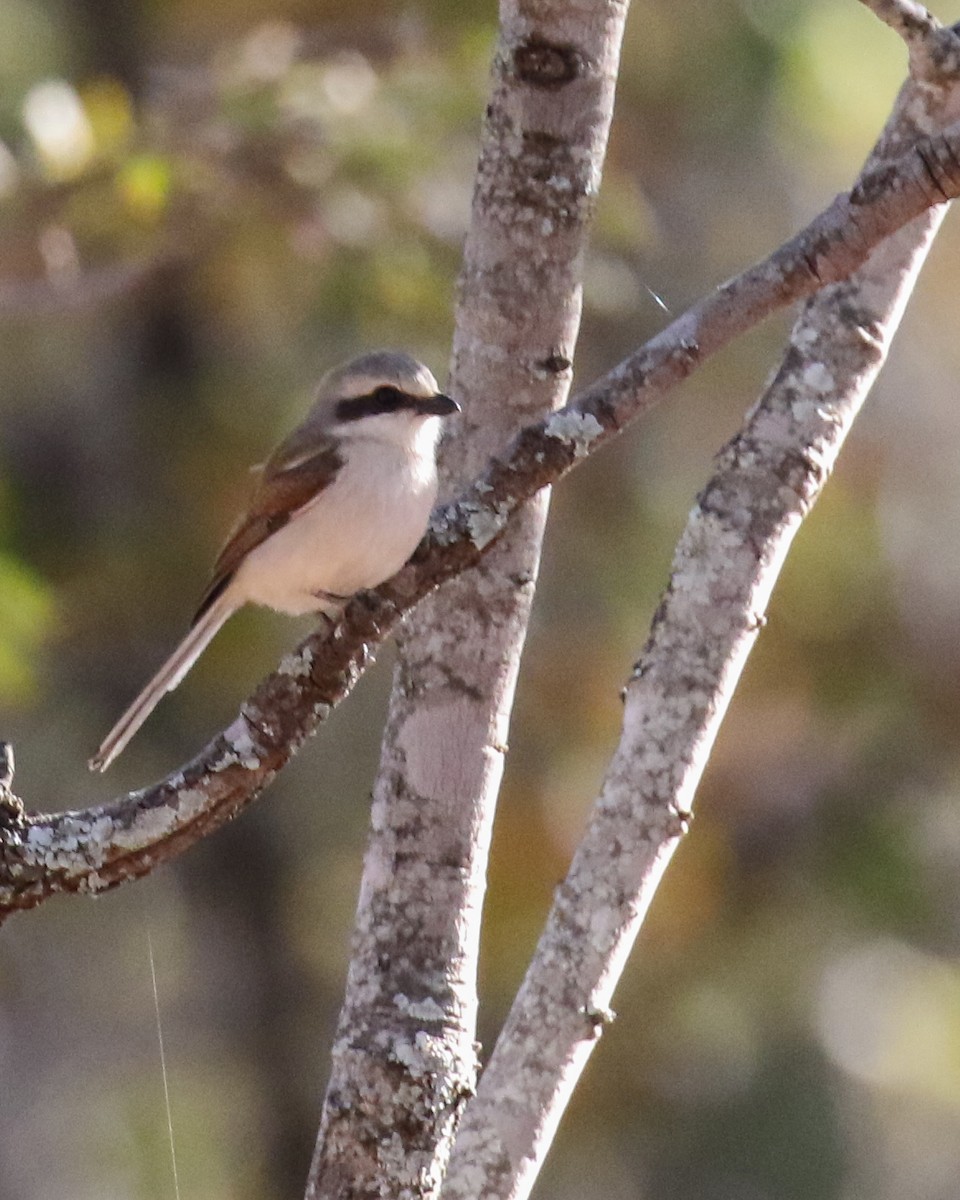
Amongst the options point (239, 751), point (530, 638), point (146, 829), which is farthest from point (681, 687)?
point (530, 638)

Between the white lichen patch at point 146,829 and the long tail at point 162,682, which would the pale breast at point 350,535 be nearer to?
the long tail at point 162,682

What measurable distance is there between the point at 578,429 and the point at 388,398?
172 centimetres

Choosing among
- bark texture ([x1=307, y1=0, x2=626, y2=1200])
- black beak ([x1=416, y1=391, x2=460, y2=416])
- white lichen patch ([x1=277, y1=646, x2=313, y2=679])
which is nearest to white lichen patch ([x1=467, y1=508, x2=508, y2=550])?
white lichen patch ([x1=277, y1=646, x2=313, y2=679])

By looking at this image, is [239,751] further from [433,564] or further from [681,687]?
[681,687]

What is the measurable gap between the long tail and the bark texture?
91 centimetres

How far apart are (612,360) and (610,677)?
1877 millimetres

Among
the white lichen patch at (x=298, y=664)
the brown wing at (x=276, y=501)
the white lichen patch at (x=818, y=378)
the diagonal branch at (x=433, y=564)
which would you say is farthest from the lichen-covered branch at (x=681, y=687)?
the brown wing at (x=276, y=501)

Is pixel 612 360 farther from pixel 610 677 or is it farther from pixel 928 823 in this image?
pixel 928 823

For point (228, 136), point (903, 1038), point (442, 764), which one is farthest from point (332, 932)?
point (442, 764)

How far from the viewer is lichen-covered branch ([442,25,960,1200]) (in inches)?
125

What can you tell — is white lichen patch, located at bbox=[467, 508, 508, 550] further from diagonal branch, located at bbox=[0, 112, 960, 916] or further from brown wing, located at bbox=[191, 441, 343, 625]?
brown wing, located at bbox=[191, 441, 343, 625]

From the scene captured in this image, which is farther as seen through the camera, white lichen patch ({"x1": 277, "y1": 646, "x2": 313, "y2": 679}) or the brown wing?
the brown wing

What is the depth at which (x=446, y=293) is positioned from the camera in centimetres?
713

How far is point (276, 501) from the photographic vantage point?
4695 millimetres
